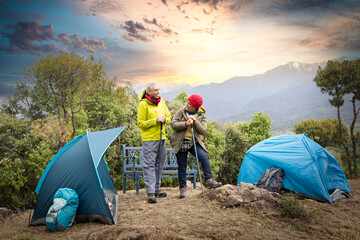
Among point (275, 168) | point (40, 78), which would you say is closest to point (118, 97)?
point (40, 78)

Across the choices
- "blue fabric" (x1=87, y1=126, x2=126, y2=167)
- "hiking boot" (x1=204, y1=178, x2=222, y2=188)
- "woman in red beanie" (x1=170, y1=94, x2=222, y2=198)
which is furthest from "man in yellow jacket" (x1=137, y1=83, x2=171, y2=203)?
"hiking boot" (x1=204, y1=178, x2=222, y2=188)

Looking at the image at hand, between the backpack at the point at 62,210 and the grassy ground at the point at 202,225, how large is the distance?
0.36 feet

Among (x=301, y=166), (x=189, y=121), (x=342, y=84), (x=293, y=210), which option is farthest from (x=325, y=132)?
(x=189, y=121)

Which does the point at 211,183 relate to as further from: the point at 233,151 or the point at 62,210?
the point at 233,151

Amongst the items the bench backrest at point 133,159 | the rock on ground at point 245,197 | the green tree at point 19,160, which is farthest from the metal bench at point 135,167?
the green tree at point 19,160

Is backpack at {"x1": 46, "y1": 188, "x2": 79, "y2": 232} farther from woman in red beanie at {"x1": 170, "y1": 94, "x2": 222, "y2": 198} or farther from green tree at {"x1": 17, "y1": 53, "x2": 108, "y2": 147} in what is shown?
green tree at {"x1": 17, "y1": 53, "x2": 108, "y2": 147}

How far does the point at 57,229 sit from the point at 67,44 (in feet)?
117

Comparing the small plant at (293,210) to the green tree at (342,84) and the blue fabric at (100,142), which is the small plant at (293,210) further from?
the green tree at (342,84)

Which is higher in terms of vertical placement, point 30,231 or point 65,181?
point 65,181

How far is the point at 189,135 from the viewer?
16.5ft

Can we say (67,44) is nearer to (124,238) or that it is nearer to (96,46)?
(96,46)

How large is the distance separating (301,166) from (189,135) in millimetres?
3108

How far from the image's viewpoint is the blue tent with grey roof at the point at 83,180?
3.73 m

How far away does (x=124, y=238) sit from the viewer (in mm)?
2891
